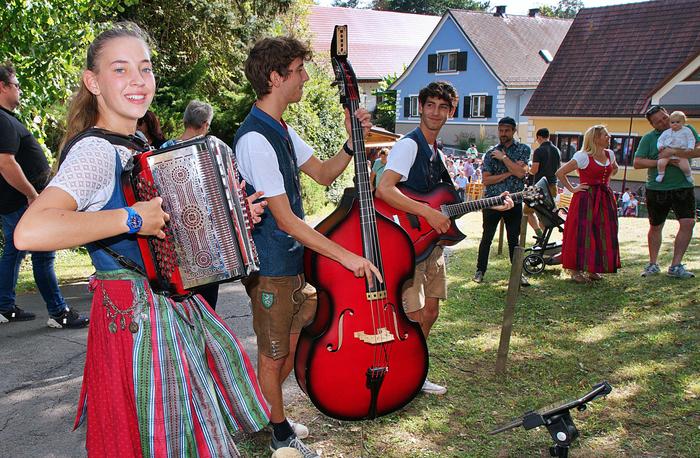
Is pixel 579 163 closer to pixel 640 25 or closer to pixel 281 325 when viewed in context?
pixel 281 325

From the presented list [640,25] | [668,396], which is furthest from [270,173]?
[640,25]

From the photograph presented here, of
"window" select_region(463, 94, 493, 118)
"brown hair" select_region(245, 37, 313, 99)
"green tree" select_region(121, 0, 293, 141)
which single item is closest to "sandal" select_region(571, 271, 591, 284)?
"brown hair" select_region(245, 37, 313, 99)

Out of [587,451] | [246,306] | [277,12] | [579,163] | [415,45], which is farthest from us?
[415,45]

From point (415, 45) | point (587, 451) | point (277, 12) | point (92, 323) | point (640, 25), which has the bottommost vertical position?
point (587, 451)

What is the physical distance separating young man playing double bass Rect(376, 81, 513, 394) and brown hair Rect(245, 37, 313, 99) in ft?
3.97

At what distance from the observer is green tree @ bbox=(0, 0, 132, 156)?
22.8 feet

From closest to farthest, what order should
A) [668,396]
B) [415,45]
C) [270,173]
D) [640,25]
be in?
1. [270,173]
2. [668,396]
3. [640,25]
4. [415,45]

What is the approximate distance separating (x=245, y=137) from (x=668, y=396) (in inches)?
133

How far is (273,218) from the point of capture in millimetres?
3061

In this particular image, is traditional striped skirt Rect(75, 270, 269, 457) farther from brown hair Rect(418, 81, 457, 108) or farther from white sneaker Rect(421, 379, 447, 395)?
brown hair Rect(418, 81, 457, 108)

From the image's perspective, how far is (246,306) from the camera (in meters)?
6.20

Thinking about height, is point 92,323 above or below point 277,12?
below

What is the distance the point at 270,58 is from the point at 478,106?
35.5m

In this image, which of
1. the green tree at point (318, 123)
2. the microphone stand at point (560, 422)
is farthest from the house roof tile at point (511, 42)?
the microphone stand at point (560, 422)
